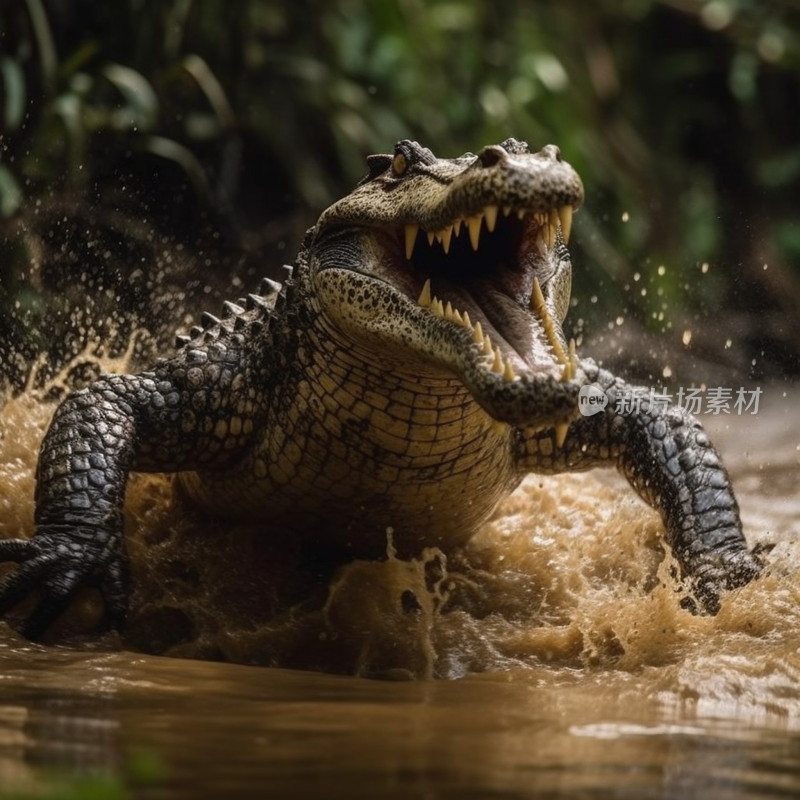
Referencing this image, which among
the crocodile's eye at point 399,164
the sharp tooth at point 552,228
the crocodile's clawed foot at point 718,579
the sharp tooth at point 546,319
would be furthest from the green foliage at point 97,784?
the crocodile's clawed foot at point 718,579

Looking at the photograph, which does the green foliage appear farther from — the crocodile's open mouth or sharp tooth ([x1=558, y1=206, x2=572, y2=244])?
sharp tooth ([x1=558, y1=206, x2=572, y2=244])

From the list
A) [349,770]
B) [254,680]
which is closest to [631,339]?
[254,680]

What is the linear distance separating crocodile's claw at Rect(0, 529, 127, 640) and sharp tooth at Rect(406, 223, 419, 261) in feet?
4.05

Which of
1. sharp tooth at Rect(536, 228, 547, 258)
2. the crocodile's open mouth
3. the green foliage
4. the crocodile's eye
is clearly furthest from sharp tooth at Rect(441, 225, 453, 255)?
the green foliage

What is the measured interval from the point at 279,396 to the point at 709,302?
6.69m

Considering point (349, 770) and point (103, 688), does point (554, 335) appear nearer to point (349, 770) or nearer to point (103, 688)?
point (103, 688)

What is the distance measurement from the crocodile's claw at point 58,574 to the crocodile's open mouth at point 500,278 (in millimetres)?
1199

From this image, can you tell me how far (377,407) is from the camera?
13.6 ft

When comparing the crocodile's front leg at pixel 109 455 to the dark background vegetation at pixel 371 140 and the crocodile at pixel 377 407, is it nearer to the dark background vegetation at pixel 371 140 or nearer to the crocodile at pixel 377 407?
the crocodile at pixel 377 407

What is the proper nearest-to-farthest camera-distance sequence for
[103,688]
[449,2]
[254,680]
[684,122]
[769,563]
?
[103,688] < [254,680] < [769,563] < [449,2] < [684,122]

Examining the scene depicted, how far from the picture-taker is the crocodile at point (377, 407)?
3689 mm

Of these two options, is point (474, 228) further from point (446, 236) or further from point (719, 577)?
point (719, 577)

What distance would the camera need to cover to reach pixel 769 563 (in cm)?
450

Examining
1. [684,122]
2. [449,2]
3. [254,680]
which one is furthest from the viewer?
[684,122]
